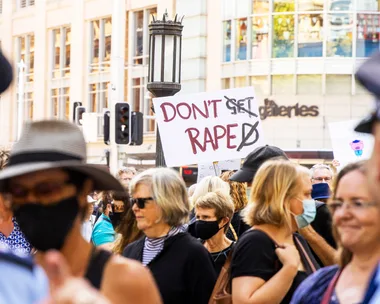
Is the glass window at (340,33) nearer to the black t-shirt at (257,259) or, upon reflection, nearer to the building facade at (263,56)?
the building facade at (263,56)

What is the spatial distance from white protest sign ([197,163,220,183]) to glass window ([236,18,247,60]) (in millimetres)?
26185

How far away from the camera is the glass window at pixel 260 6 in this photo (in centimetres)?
4138

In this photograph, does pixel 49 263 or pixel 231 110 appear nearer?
pixel 49 263

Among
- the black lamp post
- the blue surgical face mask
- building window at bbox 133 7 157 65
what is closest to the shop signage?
building window at bbox 133 7 157 65

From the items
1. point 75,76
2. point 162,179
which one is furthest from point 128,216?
point 75,76

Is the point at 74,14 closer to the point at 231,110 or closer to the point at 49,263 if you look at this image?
the point at 231,110

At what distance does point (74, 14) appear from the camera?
162 ft

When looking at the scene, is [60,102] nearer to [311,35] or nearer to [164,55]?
[311,35]

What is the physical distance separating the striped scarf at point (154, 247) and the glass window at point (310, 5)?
34.8 meters

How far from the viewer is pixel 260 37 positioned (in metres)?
41.3

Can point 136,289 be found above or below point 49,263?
below

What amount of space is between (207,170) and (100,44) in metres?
32.4

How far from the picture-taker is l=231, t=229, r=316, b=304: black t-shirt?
5.82 metres

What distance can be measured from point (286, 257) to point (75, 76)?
4314 cm
